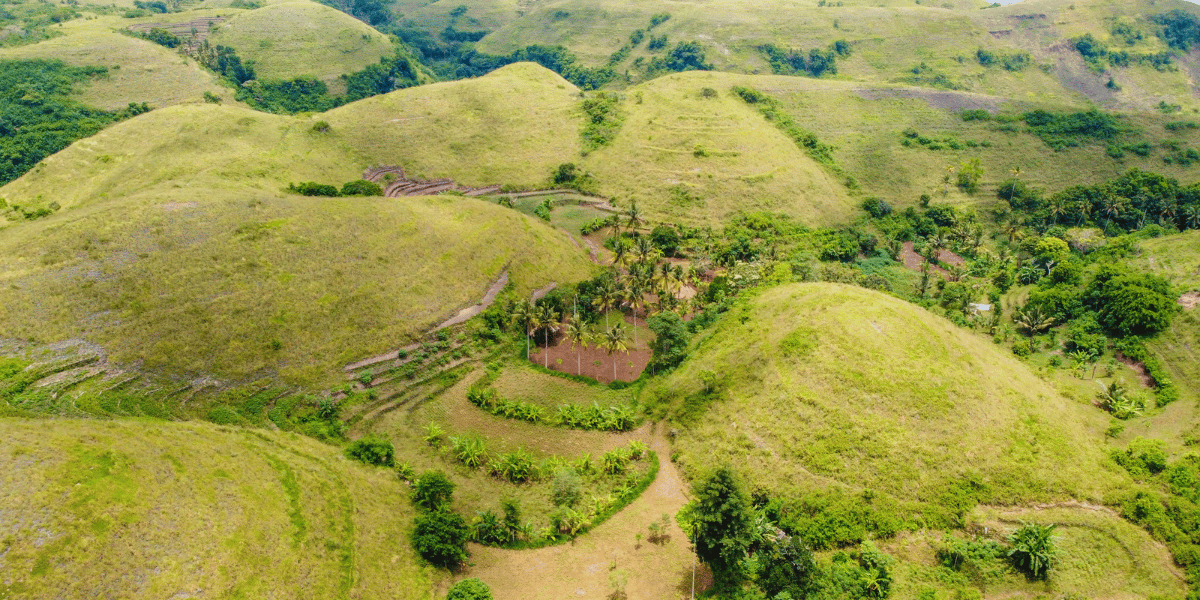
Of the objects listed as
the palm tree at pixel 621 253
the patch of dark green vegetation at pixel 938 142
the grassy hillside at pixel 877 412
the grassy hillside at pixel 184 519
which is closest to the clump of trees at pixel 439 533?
the grassy hillside at pixel 184 519

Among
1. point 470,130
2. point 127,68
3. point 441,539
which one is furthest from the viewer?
point 127,68

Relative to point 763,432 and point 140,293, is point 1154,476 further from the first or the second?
point 140,293

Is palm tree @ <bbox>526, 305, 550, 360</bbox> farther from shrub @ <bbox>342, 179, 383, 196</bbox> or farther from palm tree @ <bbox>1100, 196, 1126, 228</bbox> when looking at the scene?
palm tree @ <bbox>1100, 196, 1126, 228</bbox>

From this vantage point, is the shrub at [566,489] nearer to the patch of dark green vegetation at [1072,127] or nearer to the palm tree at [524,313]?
the palm tree at [524,313]

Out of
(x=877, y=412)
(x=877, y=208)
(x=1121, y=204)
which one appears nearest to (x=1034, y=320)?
(x=877, y=412)

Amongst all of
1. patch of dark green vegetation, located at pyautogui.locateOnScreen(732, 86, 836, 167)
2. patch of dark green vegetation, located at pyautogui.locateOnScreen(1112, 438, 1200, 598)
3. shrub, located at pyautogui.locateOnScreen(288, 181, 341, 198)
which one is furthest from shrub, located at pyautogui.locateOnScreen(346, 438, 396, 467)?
patch of dark green vegetation, located at pyautogui.locateOnScreen(732, 86, 836, 167)

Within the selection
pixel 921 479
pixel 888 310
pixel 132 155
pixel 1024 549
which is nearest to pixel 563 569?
pixel 921 479

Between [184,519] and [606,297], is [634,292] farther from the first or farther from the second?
[184,519]
